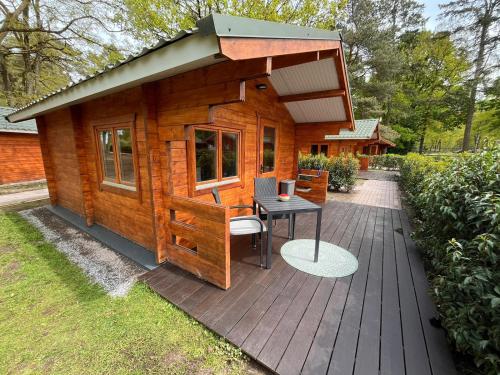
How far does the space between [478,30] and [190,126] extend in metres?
22.0

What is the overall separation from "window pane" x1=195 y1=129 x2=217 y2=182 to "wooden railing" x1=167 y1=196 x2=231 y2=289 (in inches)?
29.3

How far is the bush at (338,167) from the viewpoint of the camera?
778cm

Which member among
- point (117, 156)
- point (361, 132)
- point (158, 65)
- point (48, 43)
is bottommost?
point (117, 156)

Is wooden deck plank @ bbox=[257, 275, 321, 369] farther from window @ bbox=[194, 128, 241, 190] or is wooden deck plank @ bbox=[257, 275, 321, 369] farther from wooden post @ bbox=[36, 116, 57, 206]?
wooden post @ bbox=[36, 116, 57, 206]

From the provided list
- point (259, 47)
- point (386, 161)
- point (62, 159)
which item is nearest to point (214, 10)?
point (62, 159)

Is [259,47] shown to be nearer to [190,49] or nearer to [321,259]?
[190,49]

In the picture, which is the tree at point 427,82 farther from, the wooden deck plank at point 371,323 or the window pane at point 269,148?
the wooden deck plank at point 371,323

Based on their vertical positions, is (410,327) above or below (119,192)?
below

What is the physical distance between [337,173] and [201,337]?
7.49 m

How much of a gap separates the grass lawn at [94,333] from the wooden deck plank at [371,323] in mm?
896

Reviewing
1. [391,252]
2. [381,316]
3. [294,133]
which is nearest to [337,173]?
[294,133]

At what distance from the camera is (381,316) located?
6.57 feet

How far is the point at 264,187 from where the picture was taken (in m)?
4.03

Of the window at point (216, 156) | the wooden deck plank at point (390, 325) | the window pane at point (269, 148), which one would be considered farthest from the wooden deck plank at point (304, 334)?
the window pane at point (269, 148)
